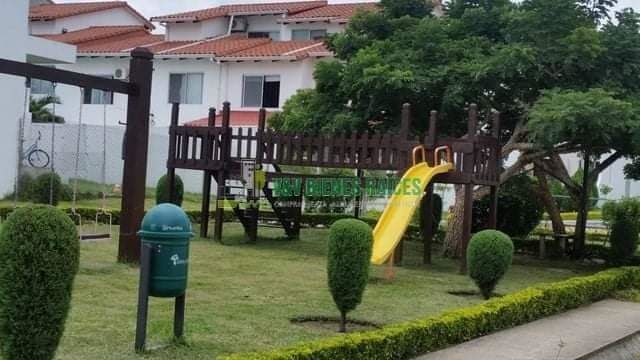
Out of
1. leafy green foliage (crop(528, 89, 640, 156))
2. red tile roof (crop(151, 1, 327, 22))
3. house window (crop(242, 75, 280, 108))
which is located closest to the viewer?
leafy green foliage (crop(528, 89, 640, 156))

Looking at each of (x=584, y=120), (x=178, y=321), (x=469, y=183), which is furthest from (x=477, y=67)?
(x=178, y=321)

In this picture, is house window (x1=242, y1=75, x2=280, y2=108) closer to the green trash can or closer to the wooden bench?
the wooden bench

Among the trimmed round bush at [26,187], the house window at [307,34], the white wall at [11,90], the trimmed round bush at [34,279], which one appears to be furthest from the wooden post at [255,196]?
the house window at [307,34]

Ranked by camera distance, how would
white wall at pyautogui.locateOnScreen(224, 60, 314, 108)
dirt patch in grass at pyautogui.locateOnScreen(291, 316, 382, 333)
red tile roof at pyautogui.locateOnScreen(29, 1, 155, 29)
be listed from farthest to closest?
red tile roof at pyautogui.locateOnScreen(29, 1, 155, 29) < white wall at pyautogui.locateOnScreen(224, 60, 314, 108) < dirt patch in grass at pyautogui.locateOnScreen(291, 316, 382, 333)

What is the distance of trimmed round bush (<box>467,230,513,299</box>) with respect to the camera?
1020 cm

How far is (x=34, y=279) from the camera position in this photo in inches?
189

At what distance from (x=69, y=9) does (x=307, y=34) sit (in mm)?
11272

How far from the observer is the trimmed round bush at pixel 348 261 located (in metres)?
7.74

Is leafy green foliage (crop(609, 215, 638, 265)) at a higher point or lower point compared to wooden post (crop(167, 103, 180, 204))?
lower

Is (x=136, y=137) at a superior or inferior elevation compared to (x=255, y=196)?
superior

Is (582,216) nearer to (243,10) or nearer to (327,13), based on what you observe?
(327,13)

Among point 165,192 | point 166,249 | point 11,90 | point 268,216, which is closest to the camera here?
point 166,249

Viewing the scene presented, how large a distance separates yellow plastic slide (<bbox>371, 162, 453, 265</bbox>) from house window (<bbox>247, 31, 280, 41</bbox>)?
67.9 feet

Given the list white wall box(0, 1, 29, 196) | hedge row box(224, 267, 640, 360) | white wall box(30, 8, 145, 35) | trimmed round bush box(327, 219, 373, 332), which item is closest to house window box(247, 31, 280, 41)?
white wall box(30, 8, 145, 35)
